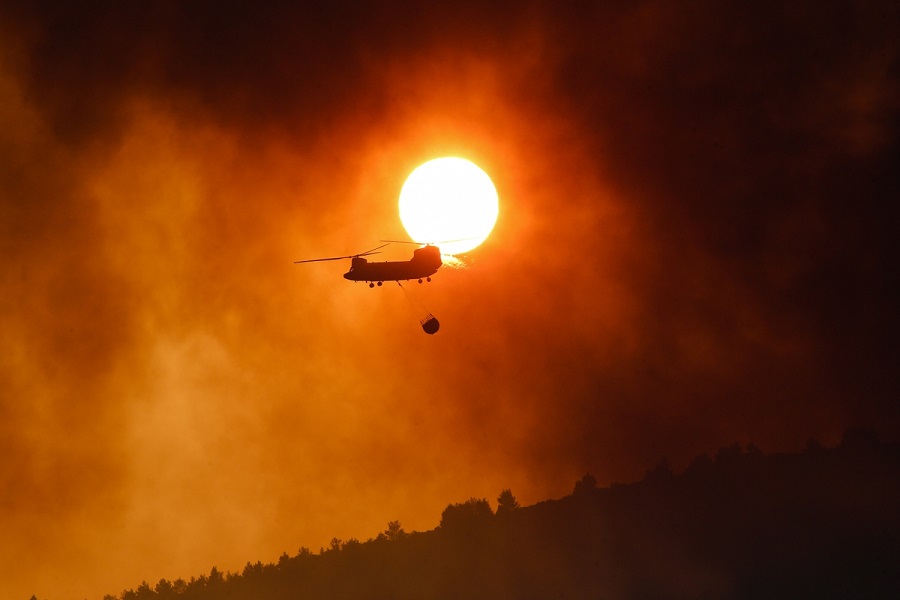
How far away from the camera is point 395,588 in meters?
124

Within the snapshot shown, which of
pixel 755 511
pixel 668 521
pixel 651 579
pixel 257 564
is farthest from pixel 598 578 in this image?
pixel 257 564

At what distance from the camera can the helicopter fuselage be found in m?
79.9

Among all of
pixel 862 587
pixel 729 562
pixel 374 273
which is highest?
pixel 374 273

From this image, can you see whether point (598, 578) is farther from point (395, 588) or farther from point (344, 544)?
point (344, 544)

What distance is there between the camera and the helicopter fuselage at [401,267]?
262ft

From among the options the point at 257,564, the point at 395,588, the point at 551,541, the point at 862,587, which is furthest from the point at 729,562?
the point at 257,564

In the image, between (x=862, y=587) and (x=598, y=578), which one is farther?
(x=598, y=578)

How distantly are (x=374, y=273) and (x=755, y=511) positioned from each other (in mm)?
69606

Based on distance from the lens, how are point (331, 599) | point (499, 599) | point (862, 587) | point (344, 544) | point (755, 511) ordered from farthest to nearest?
point (344, 544), point (331, 599), point (755, 511), point (499, 599), point (862, 587)

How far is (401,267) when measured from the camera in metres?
80.8

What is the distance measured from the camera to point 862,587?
103562 mm

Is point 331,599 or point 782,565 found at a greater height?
point 331,599

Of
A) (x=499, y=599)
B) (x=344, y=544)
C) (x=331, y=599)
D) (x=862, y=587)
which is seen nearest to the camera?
(x=862, y=587)

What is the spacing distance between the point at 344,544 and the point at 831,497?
73.7m
